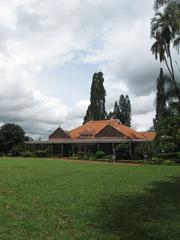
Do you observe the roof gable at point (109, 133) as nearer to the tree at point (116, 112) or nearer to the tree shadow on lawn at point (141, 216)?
the tree at point (116, 112)

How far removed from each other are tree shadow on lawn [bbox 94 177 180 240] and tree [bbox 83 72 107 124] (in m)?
63.3

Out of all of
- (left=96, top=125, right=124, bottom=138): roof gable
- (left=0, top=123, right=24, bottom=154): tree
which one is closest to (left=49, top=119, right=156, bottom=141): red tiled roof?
(left=96, top=125, right=124, bottom=138): roof gable

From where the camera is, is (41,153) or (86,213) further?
(41,153)

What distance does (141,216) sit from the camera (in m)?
12.1

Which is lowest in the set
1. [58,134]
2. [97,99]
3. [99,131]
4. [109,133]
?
[109,133]

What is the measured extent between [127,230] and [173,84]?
3485cm

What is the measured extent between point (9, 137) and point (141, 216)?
6494cm

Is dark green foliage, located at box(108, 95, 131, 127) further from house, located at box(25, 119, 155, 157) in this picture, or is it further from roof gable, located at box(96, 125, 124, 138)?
roof gable, located at box(96, 125, 124, 138)

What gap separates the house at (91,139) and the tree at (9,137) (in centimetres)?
210

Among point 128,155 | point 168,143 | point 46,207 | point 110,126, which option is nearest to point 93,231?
point 46,207

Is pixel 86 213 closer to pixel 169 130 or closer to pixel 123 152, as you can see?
pixel 169 130

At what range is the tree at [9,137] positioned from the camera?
7438 cm

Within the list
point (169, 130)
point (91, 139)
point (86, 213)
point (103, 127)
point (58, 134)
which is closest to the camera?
point (86, 213)

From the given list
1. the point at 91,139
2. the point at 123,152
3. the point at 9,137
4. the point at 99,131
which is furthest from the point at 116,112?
the point at 123,152
